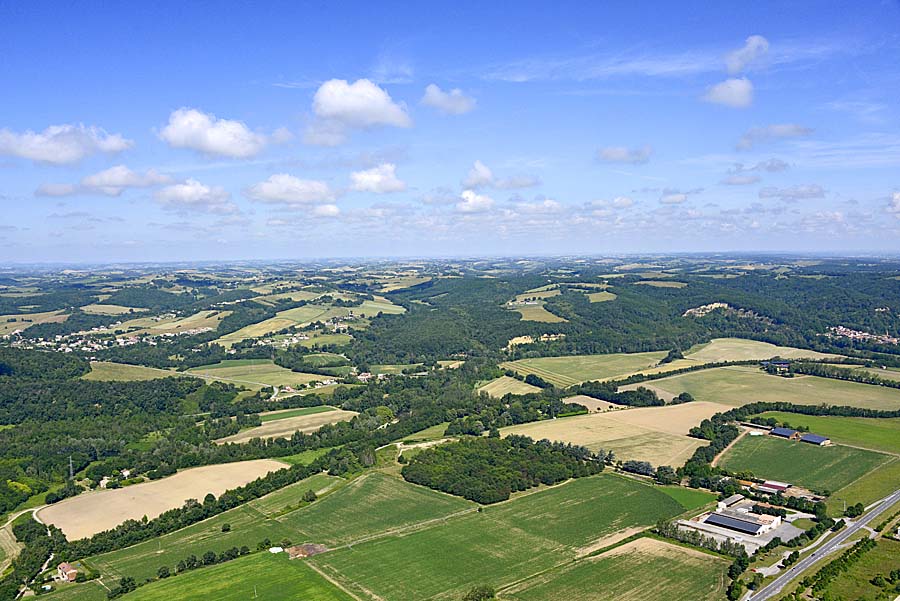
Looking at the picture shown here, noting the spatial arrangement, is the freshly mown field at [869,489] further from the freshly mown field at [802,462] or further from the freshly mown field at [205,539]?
the freshly mown field at [205,539]

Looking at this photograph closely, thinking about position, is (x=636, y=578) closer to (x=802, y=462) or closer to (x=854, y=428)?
(x=802, y=462)

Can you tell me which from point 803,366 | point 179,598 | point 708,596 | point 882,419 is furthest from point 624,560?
point 803,366

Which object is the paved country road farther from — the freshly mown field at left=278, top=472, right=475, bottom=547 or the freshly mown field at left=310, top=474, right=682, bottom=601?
the freshly mown field at left=278, top=472, right=475, bottom=547

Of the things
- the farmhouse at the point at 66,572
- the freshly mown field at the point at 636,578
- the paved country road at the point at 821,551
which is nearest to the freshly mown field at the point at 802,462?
the paved country road at the point at 821,551

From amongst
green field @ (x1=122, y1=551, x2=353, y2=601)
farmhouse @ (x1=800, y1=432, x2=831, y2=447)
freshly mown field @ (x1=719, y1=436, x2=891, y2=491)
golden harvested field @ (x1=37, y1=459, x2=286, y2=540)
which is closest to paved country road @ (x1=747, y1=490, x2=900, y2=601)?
freshly mown field @ (x1=719, y1=436, x2=891, y2=491)

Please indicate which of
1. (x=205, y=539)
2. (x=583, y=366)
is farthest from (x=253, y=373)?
(x=205, y=539)

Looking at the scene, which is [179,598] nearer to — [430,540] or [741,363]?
[430,540]

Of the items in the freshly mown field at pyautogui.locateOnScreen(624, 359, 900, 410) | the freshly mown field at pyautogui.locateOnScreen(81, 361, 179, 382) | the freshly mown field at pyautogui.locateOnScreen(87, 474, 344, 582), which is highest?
the freshly mown field at pyautogui.locateOnScreen(81, 361, 179, 382)
